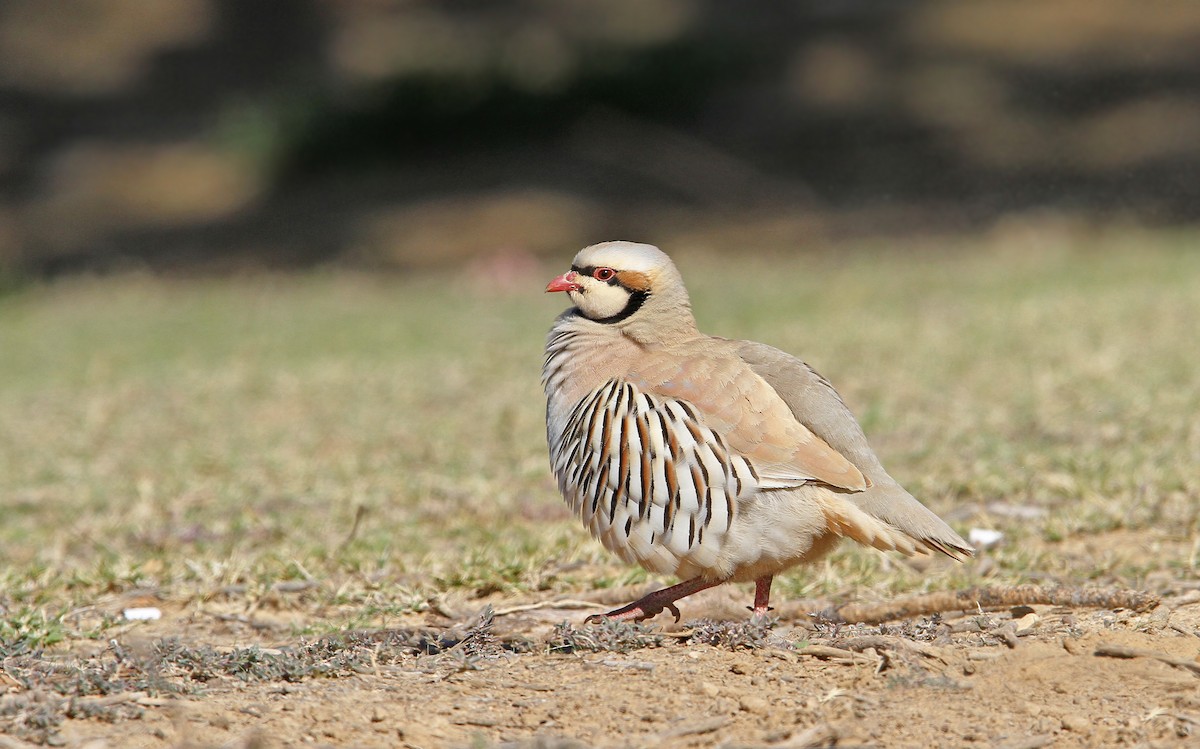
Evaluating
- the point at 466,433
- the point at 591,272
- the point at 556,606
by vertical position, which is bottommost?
the point at 556,606

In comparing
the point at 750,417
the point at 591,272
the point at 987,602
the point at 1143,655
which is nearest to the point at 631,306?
the point at 591,272

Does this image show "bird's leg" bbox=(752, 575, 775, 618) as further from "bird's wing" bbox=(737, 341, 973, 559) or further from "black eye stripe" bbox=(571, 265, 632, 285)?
"black eye stripe" bbox=(571, 265, 632, 285)

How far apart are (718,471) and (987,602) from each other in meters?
0.94

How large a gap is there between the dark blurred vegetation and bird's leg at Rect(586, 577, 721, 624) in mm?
11955

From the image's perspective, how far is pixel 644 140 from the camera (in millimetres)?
18734

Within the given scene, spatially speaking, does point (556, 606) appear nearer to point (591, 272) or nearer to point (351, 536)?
point (591, 272)

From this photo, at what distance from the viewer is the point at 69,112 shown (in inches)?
923

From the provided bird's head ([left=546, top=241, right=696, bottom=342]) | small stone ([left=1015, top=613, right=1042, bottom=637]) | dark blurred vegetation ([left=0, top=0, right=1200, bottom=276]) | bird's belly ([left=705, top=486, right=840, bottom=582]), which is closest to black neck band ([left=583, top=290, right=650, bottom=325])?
bird's head ([left=546, top=241, right=696, bottom=342])

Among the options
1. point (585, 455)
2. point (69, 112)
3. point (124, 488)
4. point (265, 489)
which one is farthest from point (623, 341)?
point (69, 112)

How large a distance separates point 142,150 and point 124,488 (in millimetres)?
15851

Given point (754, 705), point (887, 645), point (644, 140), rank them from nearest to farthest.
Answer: point (754, 705), point (887, 645), point (644, 140)

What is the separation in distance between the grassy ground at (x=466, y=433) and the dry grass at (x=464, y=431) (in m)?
0.02

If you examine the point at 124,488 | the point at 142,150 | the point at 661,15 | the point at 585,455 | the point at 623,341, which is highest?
the point at 661,15

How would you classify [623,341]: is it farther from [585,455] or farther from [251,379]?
[251,379]
